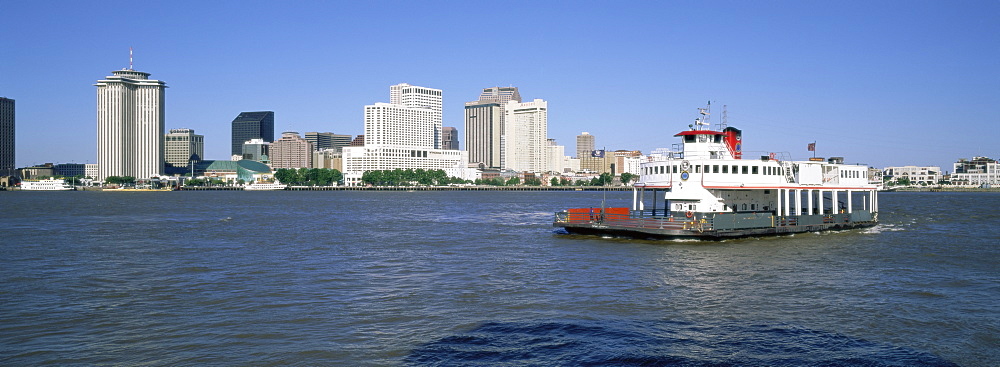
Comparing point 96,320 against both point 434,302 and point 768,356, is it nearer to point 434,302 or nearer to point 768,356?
point 434,302

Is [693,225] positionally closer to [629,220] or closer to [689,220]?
[689,220]

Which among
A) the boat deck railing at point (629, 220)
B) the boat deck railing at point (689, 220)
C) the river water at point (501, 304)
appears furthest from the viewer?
the boat deck railing at point (689, 220)

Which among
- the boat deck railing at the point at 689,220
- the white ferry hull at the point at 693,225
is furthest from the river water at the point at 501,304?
the boat deck railing at the point at 689,220

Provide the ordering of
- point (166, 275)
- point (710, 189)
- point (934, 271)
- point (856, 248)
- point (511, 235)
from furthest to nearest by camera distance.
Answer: point (511, 235) < point (710, 189) < point (856, 248) < point (934, 271) < point (166, 275)

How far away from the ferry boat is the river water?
1452 millimetres

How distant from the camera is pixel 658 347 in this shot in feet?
55.4

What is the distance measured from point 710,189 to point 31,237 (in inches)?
1660

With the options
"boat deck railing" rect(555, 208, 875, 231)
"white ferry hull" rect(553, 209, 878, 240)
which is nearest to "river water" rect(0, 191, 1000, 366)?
"white ferry hull" rect(553, 209, 878, 240)

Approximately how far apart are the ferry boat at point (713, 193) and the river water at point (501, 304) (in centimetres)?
145

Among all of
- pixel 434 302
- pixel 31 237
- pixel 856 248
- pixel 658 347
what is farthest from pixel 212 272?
pixel 856 248

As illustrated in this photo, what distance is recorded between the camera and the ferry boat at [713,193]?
136 ft

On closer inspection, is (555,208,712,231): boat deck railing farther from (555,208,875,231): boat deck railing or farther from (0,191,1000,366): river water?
(0,191,1000,366): river water

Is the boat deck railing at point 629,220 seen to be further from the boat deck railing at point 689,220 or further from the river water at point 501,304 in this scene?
the river water at point 501,304

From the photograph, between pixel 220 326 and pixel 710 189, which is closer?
pixel 220 326
